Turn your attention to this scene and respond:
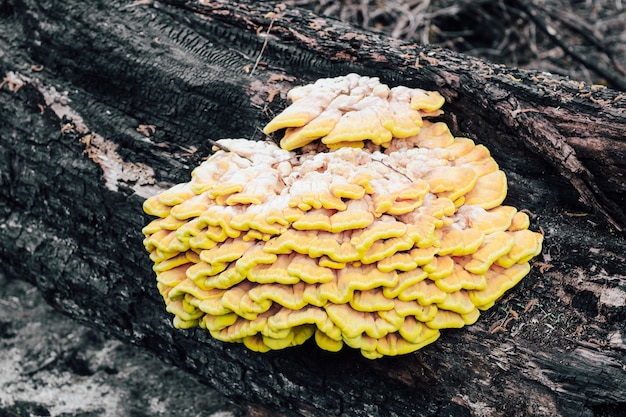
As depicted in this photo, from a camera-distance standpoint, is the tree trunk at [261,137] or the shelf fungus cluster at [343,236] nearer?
the shelf fungus cluster at [343,236]

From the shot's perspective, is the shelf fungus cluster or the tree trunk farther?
the tree trunk

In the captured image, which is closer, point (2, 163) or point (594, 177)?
point (594, 177)

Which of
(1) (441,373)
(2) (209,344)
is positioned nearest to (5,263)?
(2) (209,344)

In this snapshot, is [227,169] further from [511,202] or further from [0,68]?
[0,68]
